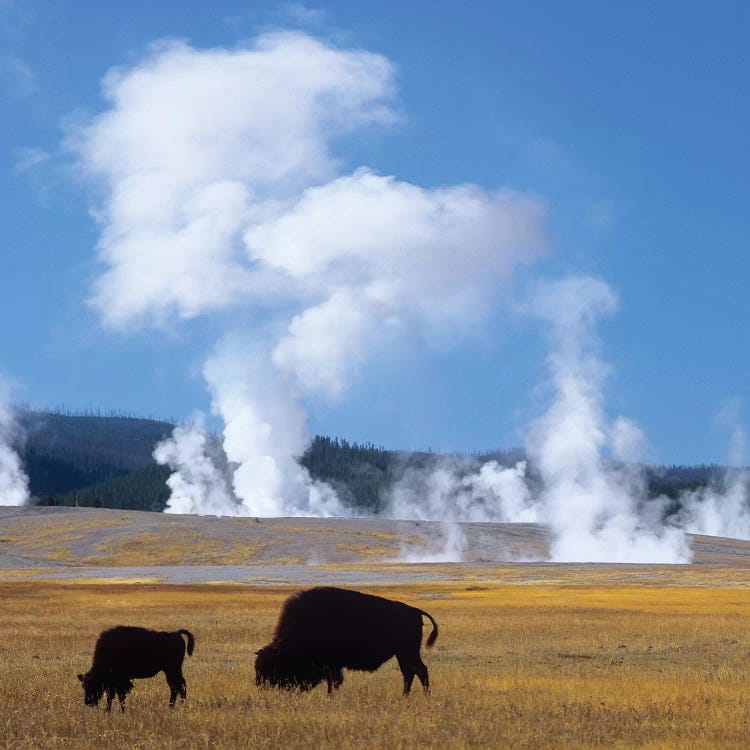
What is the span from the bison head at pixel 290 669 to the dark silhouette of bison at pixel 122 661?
1460mm

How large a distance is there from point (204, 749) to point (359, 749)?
1.86 m

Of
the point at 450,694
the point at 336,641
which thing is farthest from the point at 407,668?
the point at 336,641

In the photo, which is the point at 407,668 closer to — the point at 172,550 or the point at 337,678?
the point at 337,678

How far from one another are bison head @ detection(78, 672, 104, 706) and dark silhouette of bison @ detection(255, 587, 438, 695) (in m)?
2.51

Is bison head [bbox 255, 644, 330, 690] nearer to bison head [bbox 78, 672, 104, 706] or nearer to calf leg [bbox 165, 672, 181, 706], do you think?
calf leg [bbox 165, 672, 181, 706]

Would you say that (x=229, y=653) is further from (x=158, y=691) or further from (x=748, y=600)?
(x=748, y=600)

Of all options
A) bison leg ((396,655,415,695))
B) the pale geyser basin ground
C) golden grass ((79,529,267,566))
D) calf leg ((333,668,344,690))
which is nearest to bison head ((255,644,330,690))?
calf leg ((333,668,344,690))

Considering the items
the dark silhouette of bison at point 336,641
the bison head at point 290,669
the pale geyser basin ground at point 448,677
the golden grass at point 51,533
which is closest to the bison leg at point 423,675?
the dark silhouette of bison at point 336,641

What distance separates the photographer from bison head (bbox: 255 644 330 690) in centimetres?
→ 1572

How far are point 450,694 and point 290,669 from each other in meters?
2.66

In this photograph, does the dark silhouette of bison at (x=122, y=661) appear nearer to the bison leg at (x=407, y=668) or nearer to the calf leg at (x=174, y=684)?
the calf leg at (x=174, y=684)

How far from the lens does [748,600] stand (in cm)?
5650

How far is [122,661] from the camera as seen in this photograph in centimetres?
1477

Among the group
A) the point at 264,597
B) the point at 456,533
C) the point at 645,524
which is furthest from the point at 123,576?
the point at 645,524
